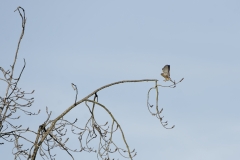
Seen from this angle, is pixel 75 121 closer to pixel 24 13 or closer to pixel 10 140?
pixel 10 140

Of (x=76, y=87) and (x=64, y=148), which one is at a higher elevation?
(x=76, y=87)

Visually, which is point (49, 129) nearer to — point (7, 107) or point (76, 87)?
point (76, 87)

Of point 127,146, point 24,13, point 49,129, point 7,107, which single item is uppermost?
point 24,13

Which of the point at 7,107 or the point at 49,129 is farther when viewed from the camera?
the point at 7,107

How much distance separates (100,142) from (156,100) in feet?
1.90

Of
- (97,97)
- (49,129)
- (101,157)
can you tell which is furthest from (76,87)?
(101,157)

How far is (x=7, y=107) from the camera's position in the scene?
136 inches

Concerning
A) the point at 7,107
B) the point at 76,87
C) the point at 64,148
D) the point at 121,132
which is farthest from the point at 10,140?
the point at 121,132

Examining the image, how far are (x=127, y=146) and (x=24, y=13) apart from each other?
1.34 meters

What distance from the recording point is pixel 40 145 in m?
2.98

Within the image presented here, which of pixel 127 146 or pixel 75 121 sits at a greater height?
pixel 75 121

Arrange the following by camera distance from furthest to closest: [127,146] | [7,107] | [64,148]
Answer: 1. [7,107]
2. [64,148]
3. [127,146]

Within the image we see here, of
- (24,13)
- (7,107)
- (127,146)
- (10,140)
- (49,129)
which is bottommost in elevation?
(127,146)

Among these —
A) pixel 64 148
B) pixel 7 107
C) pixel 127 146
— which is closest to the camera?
pixel 127 146
